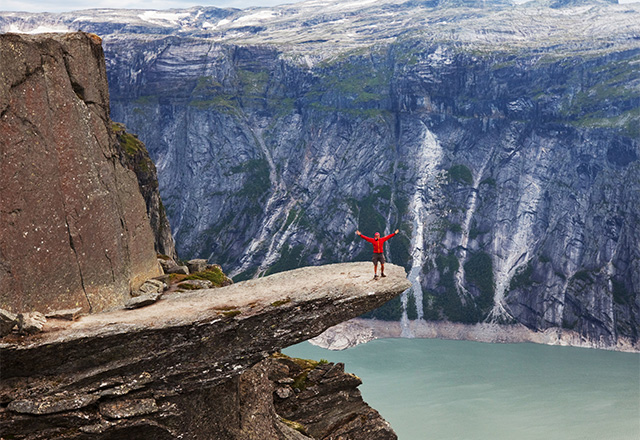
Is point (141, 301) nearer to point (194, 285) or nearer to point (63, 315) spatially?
point (63, 315)

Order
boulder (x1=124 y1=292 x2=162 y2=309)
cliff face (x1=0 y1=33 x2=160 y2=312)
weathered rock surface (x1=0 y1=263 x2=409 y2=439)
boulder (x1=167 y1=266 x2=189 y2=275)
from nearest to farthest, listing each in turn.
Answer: weathered rock surface (x1=0 y1=263 x2=409 y2=439) → cliff face (x1=0 y1=33 x2=160 y2=312) → boulder (x1=124 y1=292 x2=162 y2=309) → boulder (x1=167 y1=266 x2=189 y2=275)

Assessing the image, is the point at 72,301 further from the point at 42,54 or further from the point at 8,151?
the point at 42,54

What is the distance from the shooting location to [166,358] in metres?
26.5

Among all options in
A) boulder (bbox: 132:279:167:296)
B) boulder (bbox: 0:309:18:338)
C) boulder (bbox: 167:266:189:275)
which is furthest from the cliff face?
boulder (bbox: 167:266:189:275)

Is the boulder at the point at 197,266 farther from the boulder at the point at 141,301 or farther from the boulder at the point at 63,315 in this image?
the boulder at the point at 63,315

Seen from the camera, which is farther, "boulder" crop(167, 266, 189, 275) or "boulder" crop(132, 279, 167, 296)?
"boulder" crop(167, 266, 189, 275)

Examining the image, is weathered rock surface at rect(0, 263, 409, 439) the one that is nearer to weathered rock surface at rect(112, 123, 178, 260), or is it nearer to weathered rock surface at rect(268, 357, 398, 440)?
weathered rock surface at rect(268, 357, 398, 440)

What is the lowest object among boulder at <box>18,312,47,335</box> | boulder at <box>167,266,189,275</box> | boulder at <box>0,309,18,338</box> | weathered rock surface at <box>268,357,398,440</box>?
weathered rock surface at <box>268,357,398,440</box>

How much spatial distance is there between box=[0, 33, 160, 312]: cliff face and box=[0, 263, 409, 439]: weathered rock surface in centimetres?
273

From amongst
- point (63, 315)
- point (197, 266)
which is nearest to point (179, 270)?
point (197, 266)

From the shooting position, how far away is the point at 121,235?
109ft

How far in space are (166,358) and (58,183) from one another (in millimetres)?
10378

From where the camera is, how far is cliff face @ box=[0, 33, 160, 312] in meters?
26.2

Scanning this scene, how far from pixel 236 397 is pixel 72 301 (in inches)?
396
